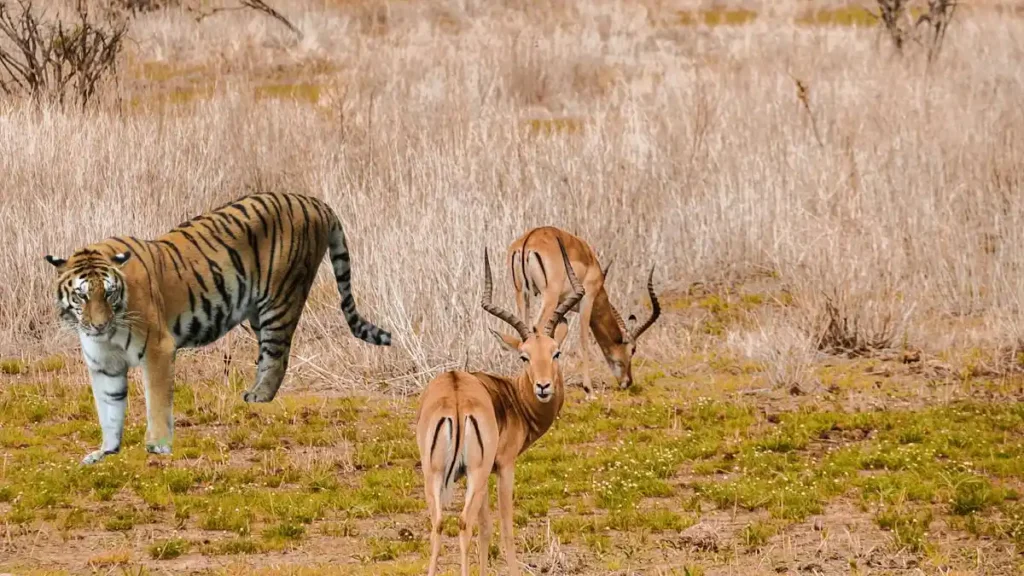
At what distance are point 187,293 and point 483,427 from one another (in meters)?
2.96

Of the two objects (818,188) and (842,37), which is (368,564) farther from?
(842,37)

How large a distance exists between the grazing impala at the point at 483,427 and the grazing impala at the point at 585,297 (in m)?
4.54

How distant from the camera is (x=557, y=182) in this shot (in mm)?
17688

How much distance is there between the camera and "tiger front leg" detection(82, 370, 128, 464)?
9.12 meters

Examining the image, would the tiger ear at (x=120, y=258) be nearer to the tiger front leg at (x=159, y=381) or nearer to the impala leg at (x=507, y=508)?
the tiger front leg at (x=159, y=381)

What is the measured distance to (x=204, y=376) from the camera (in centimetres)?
1311

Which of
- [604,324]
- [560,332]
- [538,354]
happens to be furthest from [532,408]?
[604,324]

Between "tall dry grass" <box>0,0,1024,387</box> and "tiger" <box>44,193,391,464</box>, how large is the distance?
5.83ft

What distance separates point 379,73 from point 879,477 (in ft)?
61.7

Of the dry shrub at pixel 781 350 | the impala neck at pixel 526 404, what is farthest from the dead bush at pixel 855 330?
the impala neck at pixel 526 404

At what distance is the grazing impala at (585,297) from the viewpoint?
43.1 ft

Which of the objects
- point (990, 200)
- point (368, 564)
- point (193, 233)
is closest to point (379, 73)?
point (990, 200)

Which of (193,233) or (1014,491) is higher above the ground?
(193,233)

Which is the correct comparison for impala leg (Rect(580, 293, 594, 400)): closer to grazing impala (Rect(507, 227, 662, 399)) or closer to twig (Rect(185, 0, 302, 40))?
grazing impala (Rect(507, 227, 662, 399))
